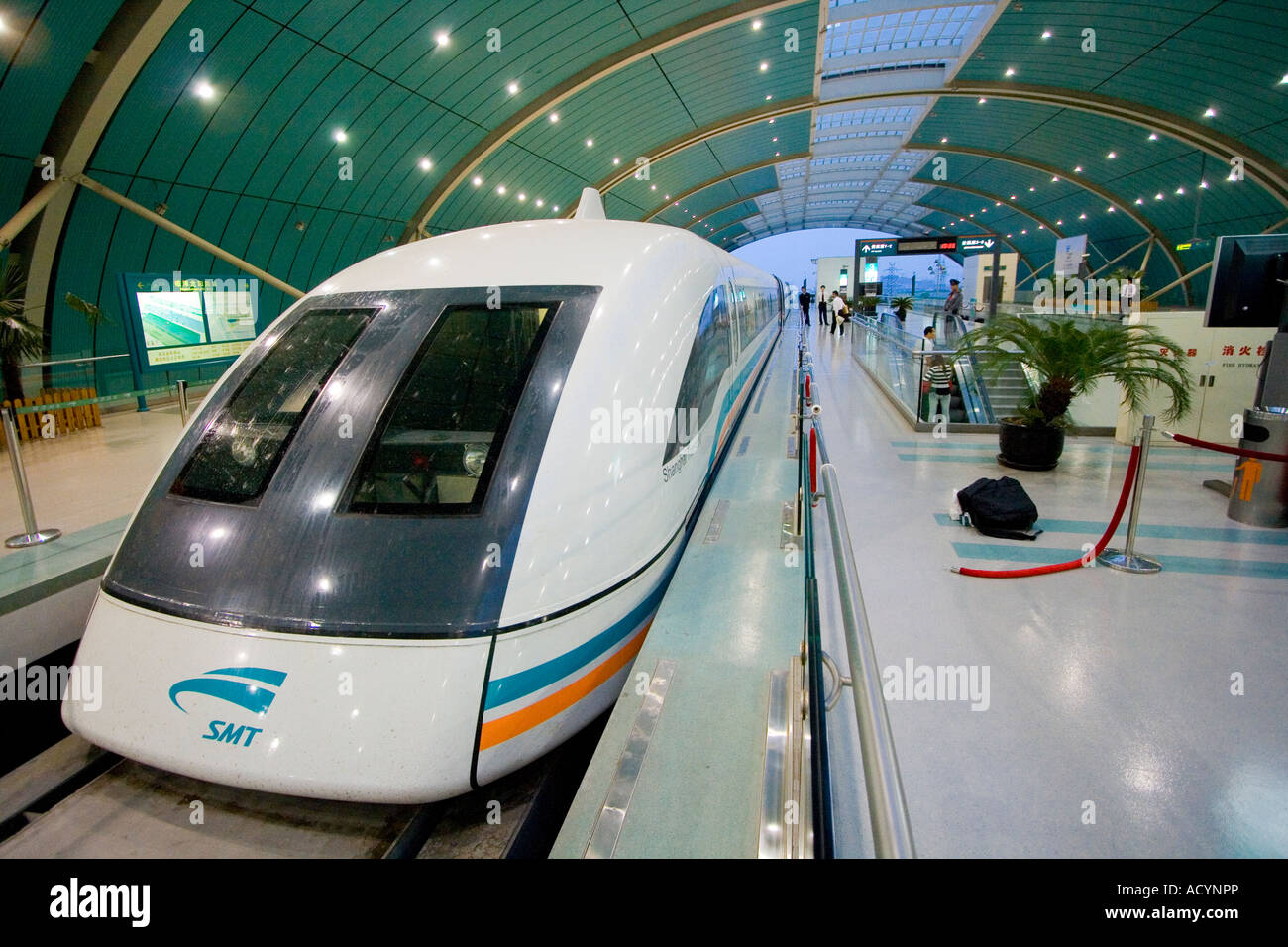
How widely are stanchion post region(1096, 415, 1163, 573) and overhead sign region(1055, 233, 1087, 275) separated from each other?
3207 cm

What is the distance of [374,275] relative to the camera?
3906mm

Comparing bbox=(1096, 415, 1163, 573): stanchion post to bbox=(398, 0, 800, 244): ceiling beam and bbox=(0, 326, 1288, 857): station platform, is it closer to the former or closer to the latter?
bbox=(0, 326, 1288, 857): station platform

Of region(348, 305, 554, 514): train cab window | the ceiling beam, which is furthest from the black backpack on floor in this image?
the ceiling beam

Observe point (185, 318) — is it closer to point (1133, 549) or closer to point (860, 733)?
point (860, 733)

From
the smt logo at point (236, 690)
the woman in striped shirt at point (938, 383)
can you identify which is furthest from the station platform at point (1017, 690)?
the woman in striped shirt at point (938, 383)

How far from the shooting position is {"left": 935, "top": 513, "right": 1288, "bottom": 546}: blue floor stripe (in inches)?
200

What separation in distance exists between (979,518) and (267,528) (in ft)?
15.9

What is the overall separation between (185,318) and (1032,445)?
13627 mm

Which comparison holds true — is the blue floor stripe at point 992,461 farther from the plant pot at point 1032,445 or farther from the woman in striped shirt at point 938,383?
the woman in striped shirt at point 938,383

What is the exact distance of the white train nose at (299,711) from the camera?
2.22 meters

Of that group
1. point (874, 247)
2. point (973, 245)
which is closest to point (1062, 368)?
point (973, 245)
